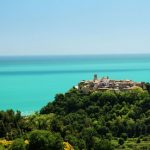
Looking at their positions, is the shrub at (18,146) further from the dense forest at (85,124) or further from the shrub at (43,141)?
the shrub at (43,141)

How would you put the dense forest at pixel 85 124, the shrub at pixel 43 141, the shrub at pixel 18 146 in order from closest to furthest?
the shrub at pixel 18 146 < the shrub at pixel 43 141 < the dense forest at pixel 85 124

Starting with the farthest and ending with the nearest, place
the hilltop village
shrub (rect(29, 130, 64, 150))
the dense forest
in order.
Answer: the hilltop village
the dense forest
shrub (rect(29, 130, 64, 150))

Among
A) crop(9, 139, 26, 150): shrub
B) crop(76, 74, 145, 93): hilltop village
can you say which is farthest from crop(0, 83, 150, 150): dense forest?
crop(76, 74, 145, 93): hilltop village

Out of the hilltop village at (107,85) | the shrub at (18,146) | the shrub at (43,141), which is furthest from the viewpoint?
the hilltop village at (107,85)

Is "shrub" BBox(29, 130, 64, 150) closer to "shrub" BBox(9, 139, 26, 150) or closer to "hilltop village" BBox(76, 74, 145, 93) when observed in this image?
"shrub" BBox(9, 139, 26, 150)

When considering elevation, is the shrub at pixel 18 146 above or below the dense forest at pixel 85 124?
above

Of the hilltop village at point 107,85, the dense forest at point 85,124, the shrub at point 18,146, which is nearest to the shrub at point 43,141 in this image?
the dense forest at point 85,124

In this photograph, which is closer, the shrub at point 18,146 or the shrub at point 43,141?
the shrub at point 18,146

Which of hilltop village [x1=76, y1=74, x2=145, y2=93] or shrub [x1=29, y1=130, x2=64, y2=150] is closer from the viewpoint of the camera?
shrub [x1=29, y1=130, x2=64, y2=150]

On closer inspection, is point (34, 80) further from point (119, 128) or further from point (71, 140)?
point (71, 140)
